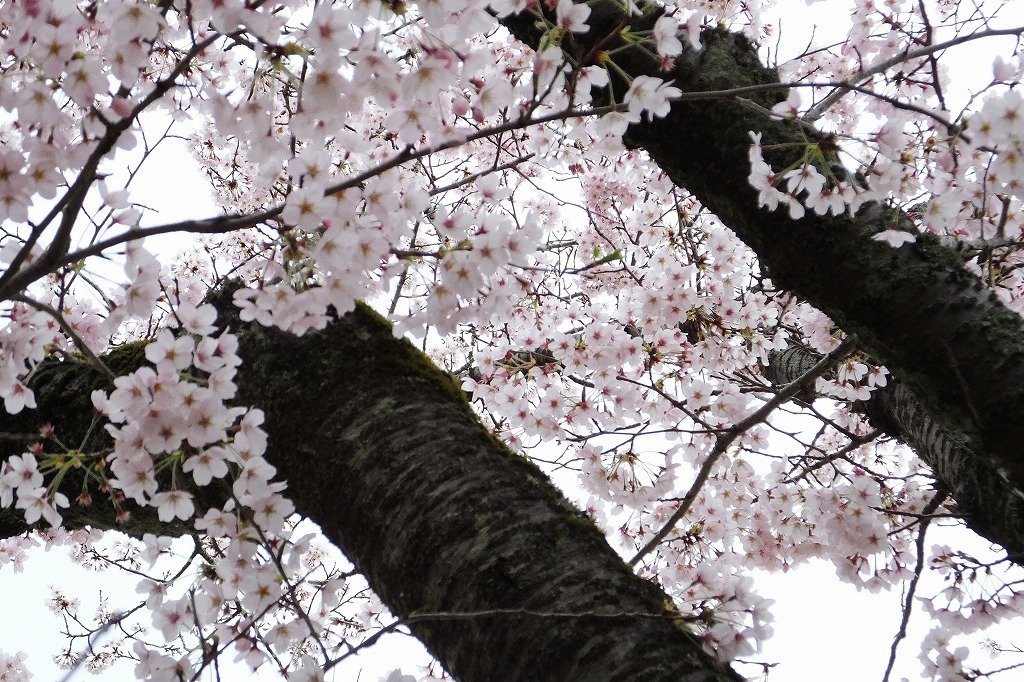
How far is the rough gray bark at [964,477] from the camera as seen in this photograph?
2.09 m

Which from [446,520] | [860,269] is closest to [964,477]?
[860,269]

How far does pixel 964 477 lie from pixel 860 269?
0.94 meters

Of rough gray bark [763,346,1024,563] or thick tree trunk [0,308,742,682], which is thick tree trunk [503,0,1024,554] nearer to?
rough gray bark [763,346,1024,563]

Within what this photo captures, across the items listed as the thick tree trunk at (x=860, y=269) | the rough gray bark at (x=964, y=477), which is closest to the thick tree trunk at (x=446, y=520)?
the thick tree trunk at (x=860, y=269)

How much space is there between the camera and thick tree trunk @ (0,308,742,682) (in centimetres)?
124

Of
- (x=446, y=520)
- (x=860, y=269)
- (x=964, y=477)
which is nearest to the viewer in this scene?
(x=446, y=520)

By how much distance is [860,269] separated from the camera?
191 cm

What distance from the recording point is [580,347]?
354 centimetres

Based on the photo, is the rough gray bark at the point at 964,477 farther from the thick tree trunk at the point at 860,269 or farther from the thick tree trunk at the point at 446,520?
the thick tree trunk at the point at 446,520

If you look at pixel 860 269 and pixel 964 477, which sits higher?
pixel 860 269

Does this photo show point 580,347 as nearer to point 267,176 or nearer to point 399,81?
point 267,176

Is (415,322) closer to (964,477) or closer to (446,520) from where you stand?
(446,520)

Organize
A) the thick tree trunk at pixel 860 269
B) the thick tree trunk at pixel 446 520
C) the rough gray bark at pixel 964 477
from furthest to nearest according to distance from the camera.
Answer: the rough gray bark at pixel 964 477 < the thick tree trunk at pixel 860 269 < the thick tree trunk at pixel 446 520

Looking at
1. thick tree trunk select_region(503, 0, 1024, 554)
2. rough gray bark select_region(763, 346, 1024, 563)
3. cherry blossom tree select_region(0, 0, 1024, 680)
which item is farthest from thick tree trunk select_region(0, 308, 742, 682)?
rough gray bark select_region(763, 346, 1024, 563)
